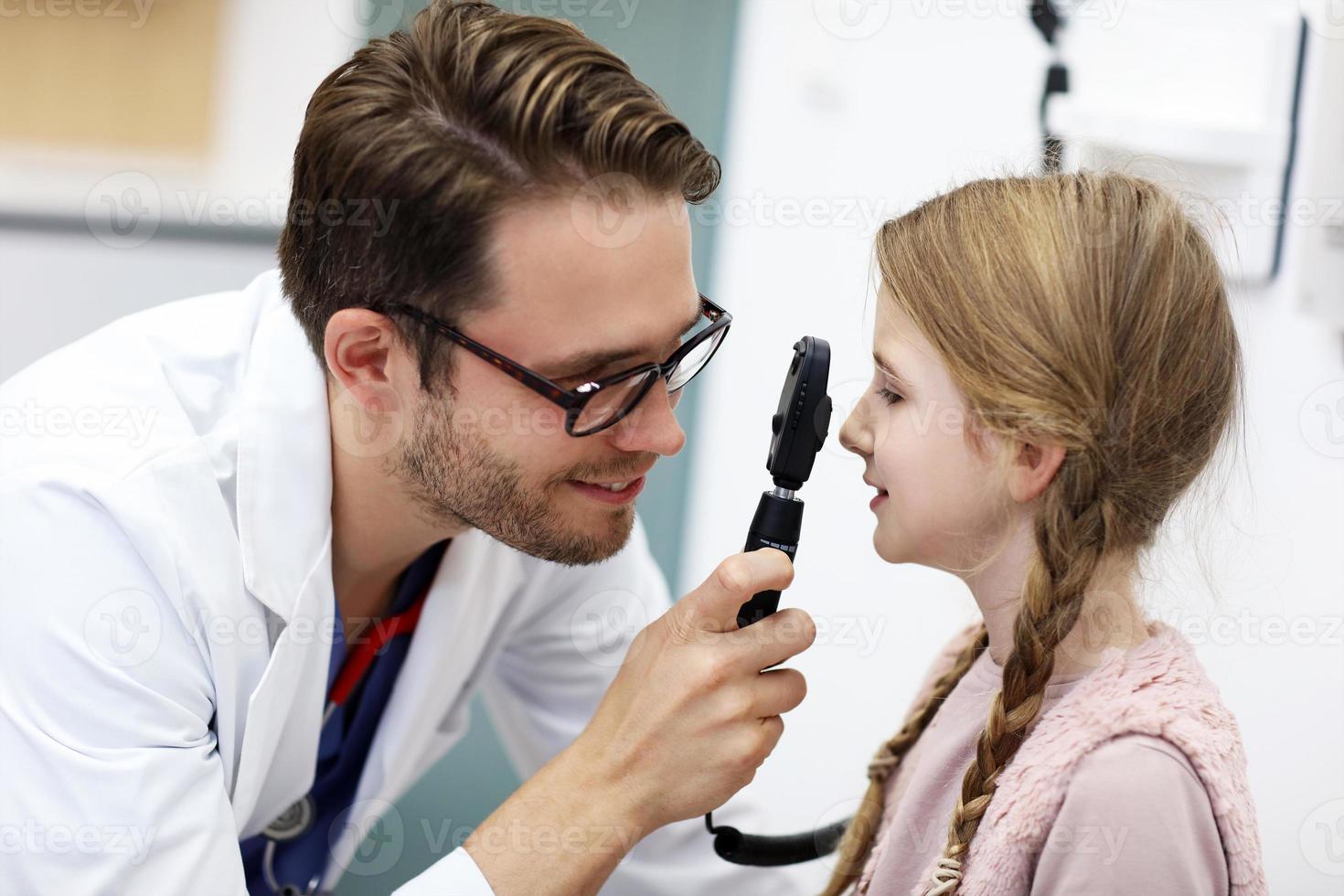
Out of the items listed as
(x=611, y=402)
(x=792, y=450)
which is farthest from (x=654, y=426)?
(x=792, y=450)

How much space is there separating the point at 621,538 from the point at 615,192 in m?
0.34

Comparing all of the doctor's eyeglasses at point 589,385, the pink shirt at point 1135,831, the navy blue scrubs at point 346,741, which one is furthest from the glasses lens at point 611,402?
the pink shirt at point 1135,831

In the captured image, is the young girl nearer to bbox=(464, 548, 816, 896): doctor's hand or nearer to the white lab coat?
bbox=(464, 548, 816, 896): doctor's hand

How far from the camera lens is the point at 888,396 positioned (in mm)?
973

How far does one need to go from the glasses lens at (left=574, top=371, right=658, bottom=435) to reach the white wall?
0.35m

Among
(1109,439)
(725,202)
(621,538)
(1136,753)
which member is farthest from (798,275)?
(1136,753)

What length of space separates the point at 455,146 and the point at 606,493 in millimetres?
354

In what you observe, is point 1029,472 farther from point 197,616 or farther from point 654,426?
point 197,616

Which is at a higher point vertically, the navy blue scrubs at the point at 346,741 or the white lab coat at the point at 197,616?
the white lab coat at the point at 197,616

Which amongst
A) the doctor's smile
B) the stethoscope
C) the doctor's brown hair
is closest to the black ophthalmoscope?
the doctor's smile

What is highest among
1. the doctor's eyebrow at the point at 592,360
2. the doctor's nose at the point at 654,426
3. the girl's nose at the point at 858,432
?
the doctor's eyebrow at the point at 592,360

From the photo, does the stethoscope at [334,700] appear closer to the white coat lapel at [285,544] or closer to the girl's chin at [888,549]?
the white coat lapel at [285,544]

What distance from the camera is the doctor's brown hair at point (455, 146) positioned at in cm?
101

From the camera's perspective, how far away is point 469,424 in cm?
107
